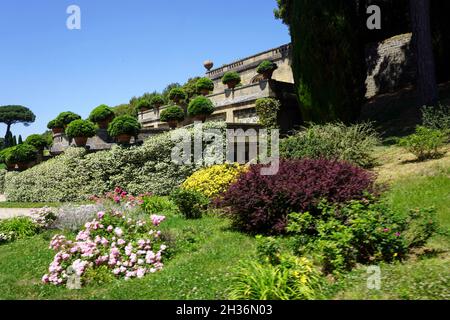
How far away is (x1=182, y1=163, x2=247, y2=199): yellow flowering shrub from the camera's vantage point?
368 inches

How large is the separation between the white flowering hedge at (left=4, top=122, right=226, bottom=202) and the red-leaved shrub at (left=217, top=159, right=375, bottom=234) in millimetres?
5718

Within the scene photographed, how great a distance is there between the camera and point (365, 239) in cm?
486

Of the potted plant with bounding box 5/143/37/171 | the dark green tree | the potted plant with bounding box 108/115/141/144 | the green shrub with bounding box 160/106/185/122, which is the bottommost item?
the potted plant with bounding box 5/143/37/171

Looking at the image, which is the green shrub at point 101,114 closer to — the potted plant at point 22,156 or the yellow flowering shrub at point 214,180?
the potted plant at point 22,156

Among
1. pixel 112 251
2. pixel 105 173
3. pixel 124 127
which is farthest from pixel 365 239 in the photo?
pixel 105 173

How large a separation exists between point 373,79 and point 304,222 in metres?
17.0

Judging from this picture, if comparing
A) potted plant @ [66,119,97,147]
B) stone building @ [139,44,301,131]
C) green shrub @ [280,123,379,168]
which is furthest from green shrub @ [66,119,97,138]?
green shrub @ [280,123,379,168]

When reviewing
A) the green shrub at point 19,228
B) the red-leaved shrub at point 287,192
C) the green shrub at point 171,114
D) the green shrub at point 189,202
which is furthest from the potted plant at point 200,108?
the red-leaved shrub at point 287,192

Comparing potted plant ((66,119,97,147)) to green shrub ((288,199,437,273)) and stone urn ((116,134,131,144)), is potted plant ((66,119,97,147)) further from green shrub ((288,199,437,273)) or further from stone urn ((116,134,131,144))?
green shrub ((288,199,437,273))

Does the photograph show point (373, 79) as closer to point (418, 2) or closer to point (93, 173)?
point (418, 2)

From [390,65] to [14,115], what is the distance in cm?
9210

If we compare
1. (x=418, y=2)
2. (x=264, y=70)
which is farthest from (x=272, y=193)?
(x=264, y=70)
